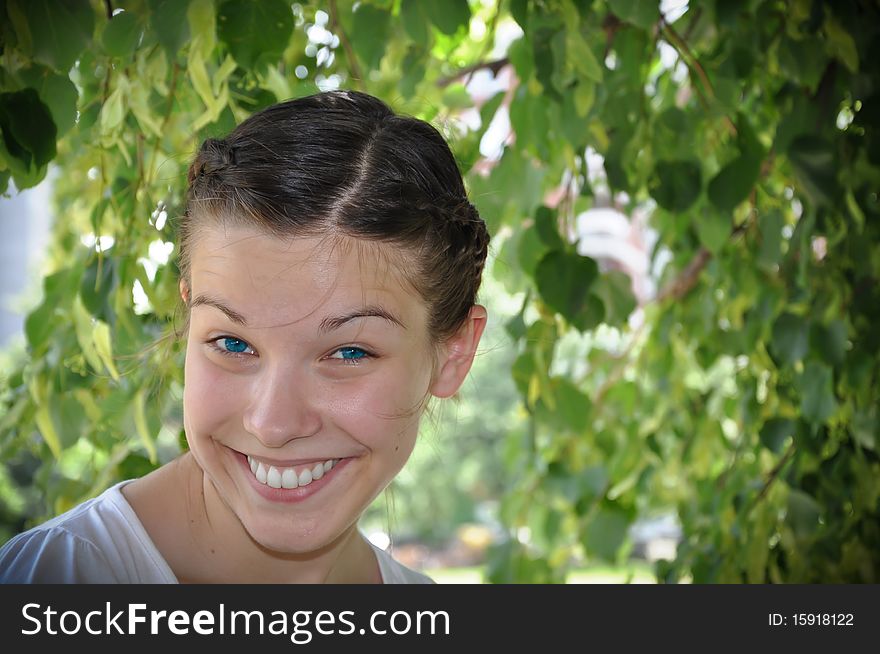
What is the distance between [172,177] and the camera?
974 millimetres

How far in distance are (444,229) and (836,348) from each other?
653 millimetres

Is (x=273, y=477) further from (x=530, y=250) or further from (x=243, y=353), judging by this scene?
(x=530, y=250)

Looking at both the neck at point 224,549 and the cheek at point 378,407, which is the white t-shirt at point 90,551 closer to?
the neck at point 224,549

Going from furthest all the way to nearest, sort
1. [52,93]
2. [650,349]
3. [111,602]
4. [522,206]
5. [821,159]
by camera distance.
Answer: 1. [650,349]
2. [522,206]
3. [821,159]
4. [52,93]
5. [111,602]

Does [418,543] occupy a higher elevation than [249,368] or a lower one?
higher

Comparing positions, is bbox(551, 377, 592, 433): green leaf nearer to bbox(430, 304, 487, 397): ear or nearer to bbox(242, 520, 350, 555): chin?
bbox(430, 304, 487, 397): ear

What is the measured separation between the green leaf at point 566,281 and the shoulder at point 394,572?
334 millimetres

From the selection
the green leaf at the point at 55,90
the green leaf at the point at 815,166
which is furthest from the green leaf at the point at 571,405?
the green leaf at the point at 55,90

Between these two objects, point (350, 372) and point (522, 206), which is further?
point (522, 206)

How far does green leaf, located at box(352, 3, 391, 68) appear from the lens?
3.58ft

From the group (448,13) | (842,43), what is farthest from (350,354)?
(842,43)

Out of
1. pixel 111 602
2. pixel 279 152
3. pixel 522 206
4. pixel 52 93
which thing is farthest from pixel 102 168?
pixel 522 206

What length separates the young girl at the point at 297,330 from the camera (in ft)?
2.21

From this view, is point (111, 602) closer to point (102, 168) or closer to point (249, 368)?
point (249, 368)
